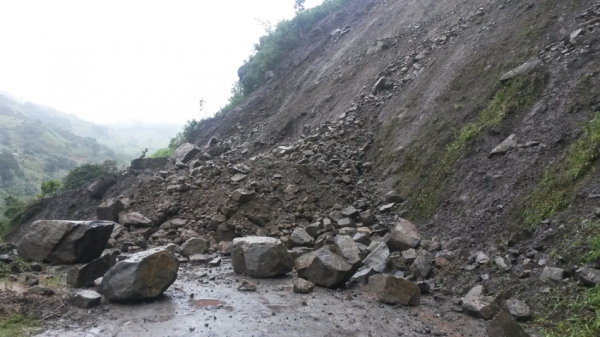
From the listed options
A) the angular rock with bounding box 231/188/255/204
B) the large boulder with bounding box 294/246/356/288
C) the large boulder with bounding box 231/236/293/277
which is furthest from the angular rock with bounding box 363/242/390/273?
the angular rock with bounding box 231/188/255/204

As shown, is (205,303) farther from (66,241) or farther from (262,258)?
(66,241)

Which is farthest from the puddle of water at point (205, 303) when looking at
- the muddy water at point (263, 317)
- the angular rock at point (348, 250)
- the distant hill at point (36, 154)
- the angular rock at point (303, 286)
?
the distant hill at point (36, 154)

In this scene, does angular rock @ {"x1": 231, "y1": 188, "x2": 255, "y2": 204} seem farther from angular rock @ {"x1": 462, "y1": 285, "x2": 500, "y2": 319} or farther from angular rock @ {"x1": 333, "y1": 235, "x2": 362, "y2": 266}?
angular rock @ {"x1": 462, "y1": 285, "x2": 500, "y2": 319}

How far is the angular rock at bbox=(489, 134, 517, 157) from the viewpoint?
Result: 6.90 meters

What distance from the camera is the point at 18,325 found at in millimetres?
4137

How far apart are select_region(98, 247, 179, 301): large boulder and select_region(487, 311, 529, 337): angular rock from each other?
11.1ft

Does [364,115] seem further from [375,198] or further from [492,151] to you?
[492,151]

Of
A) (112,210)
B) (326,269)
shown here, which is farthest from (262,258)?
(112,210)

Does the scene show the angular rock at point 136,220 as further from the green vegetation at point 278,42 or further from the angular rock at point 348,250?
the green vegetation at point 278,42

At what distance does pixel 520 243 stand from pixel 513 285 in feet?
2.34

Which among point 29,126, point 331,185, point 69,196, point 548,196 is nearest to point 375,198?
point 331,185

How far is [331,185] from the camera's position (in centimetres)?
895

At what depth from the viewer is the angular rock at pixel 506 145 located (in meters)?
6.90

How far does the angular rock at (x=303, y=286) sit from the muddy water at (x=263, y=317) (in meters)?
0.08
